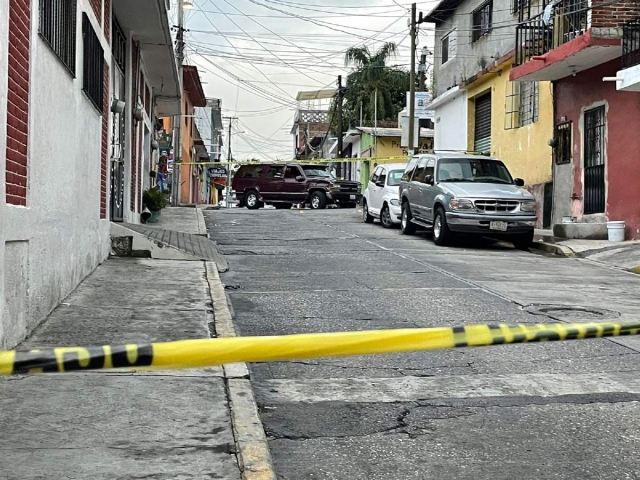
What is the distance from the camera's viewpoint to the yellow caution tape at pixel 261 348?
2.45 m

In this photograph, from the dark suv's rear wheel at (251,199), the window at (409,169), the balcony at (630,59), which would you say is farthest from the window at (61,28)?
the dark suv's rear wheel at (251,199)

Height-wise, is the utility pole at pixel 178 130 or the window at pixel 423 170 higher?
the utility pole at pixel 178 130

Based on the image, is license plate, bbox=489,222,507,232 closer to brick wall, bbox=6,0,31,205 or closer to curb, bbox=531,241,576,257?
curb, bbox=531,241,576,257

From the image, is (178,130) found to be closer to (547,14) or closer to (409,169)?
(409,169)

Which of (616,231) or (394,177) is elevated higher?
(394,177)

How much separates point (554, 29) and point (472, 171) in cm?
389

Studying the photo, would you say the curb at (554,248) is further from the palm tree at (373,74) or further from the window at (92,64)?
the palm tree at (373,74)

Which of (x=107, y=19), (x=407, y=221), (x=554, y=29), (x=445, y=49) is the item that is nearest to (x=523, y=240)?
(x=407, y=221)

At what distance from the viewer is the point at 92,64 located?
418 inches

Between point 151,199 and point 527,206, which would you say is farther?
point 151,199

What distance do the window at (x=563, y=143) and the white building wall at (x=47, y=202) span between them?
41.3 ft

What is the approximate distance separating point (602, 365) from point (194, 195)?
49.2 metres

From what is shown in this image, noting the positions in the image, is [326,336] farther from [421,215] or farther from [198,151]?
[198,151]

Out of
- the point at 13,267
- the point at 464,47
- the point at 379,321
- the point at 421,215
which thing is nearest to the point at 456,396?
the point at 379,321
